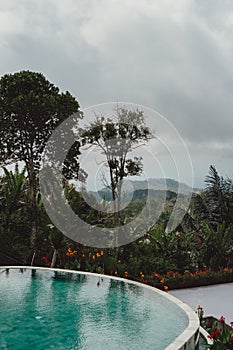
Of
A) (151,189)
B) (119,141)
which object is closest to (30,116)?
(119,141)

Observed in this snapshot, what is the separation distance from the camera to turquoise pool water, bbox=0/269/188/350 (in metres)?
4.82

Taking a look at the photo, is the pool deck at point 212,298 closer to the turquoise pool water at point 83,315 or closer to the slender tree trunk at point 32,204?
the turquoise pool water at point 83,315

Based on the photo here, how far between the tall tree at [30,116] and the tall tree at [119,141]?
121 centimetres

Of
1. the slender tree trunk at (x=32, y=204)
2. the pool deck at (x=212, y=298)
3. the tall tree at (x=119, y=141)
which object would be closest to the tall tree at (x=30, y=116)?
the slender tree trunk at (x=32, y=204)

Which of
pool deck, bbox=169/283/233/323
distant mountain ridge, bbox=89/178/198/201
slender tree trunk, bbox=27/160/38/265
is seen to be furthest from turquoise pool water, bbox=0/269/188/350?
distant mountain ridge, bbox=89/178/198/201

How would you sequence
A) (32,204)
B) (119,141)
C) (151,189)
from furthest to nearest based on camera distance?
(32,204)
(151,189)
(119,141)

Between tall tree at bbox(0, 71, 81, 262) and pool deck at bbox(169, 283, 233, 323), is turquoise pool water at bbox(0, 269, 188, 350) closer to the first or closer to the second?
pool deck at bbox(169, 283, 233, 323)

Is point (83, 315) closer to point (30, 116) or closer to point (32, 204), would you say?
point (32, 204)

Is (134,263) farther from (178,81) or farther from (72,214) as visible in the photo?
(178,81)

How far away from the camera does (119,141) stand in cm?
990

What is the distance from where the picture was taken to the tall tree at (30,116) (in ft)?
33.8

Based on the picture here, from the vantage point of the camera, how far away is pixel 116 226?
10.1 metres

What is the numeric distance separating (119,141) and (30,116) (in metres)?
A: 2.30

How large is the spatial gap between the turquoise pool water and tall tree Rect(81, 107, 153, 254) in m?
2.50
